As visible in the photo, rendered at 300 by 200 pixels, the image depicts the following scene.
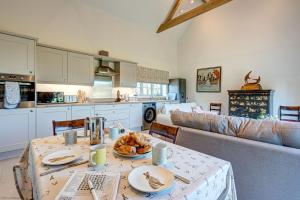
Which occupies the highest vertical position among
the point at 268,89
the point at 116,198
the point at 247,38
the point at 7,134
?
the point at 247,38

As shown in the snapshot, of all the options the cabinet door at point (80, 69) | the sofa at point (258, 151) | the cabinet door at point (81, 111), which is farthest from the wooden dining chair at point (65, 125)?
the cabinet door at point (80, 69)

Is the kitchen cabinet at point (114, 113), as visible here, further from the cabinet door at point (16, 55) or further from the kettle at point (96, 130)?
the kettle at point (96, 130)

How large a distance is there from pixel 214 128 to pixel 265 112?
3.29 meters

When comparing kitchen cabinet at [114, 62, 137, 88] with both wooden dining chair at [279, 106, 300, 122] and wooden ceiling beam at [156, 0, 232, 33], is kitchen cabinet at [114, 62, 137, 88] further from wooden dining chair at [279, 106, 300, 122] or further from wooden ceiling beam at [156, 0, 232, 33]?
wooden dining chair at [279, 106, 300, 122]

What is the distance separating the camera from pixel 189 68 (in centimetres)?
646

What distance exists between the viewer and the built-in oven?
9.23 feet

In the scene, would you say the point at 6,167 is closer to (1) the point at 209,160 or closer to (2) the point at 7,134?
(2) the point at 7,134

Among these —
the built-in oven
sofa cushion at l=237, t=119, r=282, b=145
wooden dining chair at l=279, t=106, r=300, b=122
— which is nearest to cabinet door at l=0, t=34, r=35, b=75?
the built-in oven

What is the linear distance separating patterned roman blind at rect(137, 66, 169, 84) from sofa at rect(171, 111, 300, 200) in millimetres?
3979

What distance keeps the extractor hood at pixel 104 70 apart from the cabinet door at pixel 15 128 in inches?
73.3

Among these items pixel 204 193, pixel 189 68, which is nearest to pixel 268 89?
pixel 189 68

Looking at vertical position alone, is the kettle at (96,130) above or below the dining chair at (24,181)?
above

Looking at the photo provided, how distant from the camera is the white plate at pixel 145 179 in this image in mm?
729

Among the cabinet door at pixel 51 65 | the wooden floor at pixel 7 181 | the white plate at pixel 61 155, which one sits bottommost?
the wooden floor at pixel 7 181
